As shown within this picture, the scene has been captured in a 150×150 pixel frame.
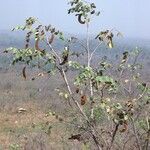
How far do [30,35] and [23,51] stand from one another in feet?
0.98

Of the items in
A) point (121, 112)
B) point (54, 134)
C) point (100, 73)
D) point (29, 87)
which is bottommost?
point (29, 87)

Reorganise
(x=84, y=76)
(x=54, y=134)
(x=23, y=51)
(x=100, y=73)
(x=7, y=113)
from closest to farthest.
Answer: (x=84, y=76)
(x=23, y=51)
(x=100, y=73)
(x=54, y=134)
(x=7, y=113)

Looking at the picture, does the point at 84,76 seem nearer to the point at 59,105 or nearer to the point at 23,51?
the point at 23,51

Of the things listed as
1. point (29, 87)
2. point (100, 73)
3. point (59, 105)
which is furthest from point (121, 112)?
point (29, 87)

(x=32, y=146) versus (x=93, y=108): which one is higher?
(x=93, y=108)

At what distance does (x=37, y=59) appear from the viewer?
4.34 m

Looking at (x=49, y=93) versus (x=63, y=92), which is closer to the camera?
(x=63, y=92)

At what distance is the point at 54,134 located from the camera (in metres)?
18.3

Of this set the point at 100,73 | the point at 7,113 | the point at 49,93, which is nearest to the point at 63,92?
the point at 100,73

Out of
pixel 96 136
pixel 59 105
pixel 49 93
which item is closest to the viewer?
pixel 96 136

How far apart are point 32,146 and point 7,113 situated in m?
10.2

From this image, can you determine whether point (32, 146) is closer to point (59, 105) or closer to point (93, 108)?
point (93, 108)

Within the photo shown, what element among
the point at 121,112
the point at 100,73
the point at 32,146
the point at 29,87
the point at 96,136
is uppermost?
the point at 100,73

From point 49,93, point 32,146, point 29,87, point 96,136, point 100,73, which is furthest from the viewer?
point 29,87
